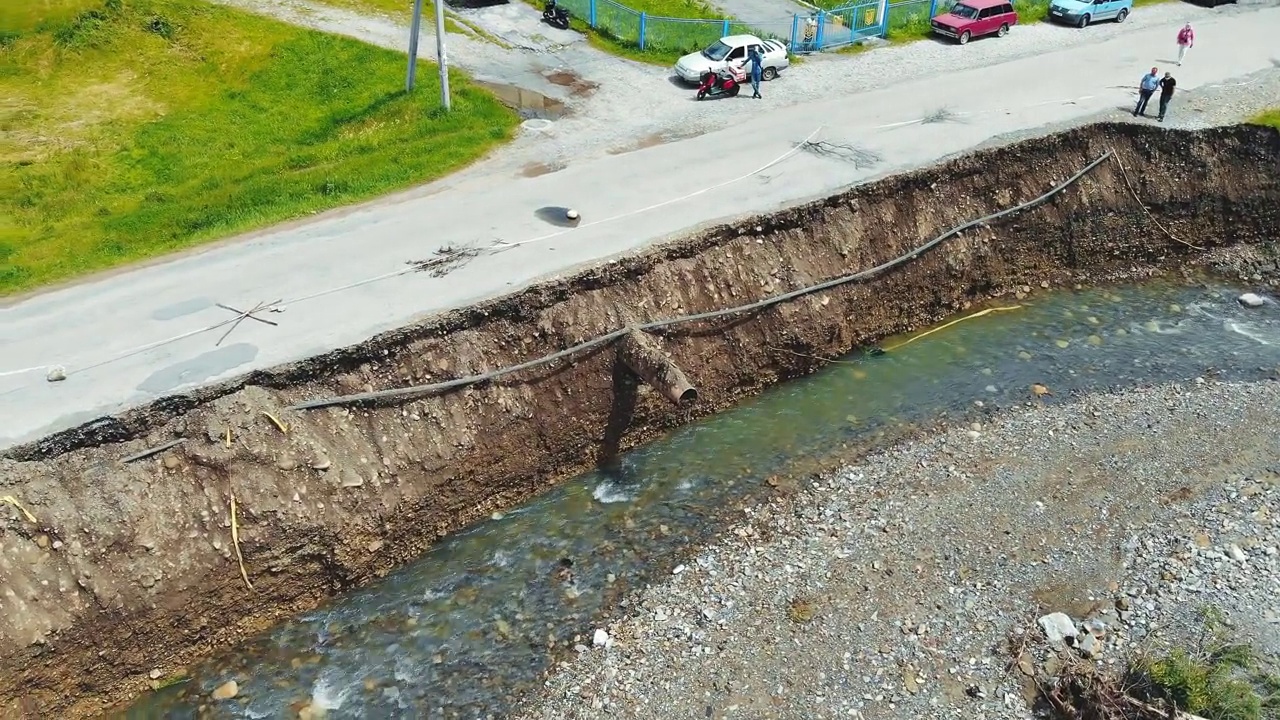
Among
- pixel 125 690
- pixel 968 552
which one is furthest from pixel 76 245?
pixel 968 552

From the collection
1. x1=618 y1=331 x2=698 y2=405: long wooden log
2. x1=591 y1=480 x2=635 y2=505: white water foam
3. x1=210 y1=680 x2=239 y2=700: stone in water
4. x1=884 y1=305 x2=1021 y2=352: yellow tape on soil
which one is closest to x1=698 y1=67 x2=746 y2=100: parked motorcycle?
x1=884 y1=305 x2=1021 y2=352: yellow tape on soil

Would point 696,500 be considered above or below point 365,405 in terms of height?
below

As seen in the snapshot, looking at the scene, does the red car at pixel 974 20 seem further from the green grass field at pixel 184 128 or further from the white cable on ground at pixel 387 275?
the green grass field at pixel 184 128

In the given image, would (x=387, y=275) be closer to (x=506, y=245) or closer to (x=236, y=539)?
(x=506, y=245)

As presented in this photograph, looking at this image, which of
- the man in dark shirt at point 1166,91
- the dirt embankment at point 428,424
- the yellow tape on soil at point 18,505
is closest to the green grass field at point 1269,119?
the man in dark shirt at point 1166,91

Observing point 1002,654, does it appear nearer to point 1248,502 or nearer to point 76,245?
point 1248,502
